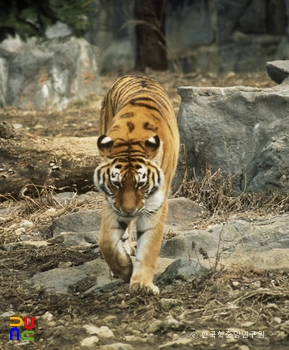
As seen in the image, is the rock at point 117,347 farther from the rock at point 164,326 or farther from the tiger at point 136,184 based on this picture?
the tiger at point 136,184

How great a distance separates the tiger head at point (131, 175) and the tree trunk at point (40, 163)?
242 centimetres

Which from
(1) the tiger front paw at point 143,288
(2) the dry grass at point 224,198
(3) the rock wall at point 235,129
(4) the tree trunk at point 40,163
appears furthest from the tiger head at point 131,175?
(4) the tree trunk at point 40,163

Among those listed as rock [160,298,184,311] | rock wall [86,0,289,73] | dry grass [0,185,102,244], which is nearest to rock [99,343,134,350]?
rock [160,298,184,311]

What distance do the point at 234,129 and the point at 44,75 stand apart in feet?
19.6

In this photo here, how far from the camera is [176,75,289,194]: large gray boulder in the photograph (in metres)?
6.42

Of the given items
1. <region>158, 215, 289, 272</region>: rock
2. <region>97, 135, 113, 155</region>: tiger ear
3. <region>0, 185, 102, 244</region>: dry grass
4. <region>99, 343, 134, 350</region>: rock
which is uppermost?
<region>97, 135, 113, 155</region>: tiger ear

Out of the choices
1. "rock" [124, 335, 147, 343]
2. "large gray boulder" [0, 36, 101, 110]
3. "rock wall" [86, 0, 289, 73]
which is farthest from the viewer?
"rock wall" [86, 0, 289, 73]

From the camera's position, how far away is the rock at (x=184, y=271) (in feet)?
14.7

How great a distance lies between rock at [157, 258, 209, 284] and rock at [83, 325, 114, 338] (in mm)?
734

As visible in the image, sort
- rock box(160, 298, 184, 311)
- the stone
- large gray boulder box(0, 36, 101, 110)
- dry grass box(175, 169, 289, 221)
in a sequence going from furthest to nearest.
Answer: large gray boulder box(0, 36, 101, 110) < the stone < dry grass box(175, 169, 289, 221) < rock box(160, 298, 184, 311)

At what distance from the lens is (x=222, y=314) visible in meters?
3.98

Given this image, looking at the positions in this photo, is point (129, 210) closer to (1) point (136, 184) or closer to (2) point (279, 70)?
(1) point (136, 184)

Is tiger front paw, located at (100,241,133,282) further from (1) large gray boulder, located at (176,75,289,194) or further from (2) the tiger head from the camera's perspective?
(1) large gray boulder, located at (176,75,289,194)

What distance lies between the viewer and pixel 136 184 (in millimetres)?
4246
